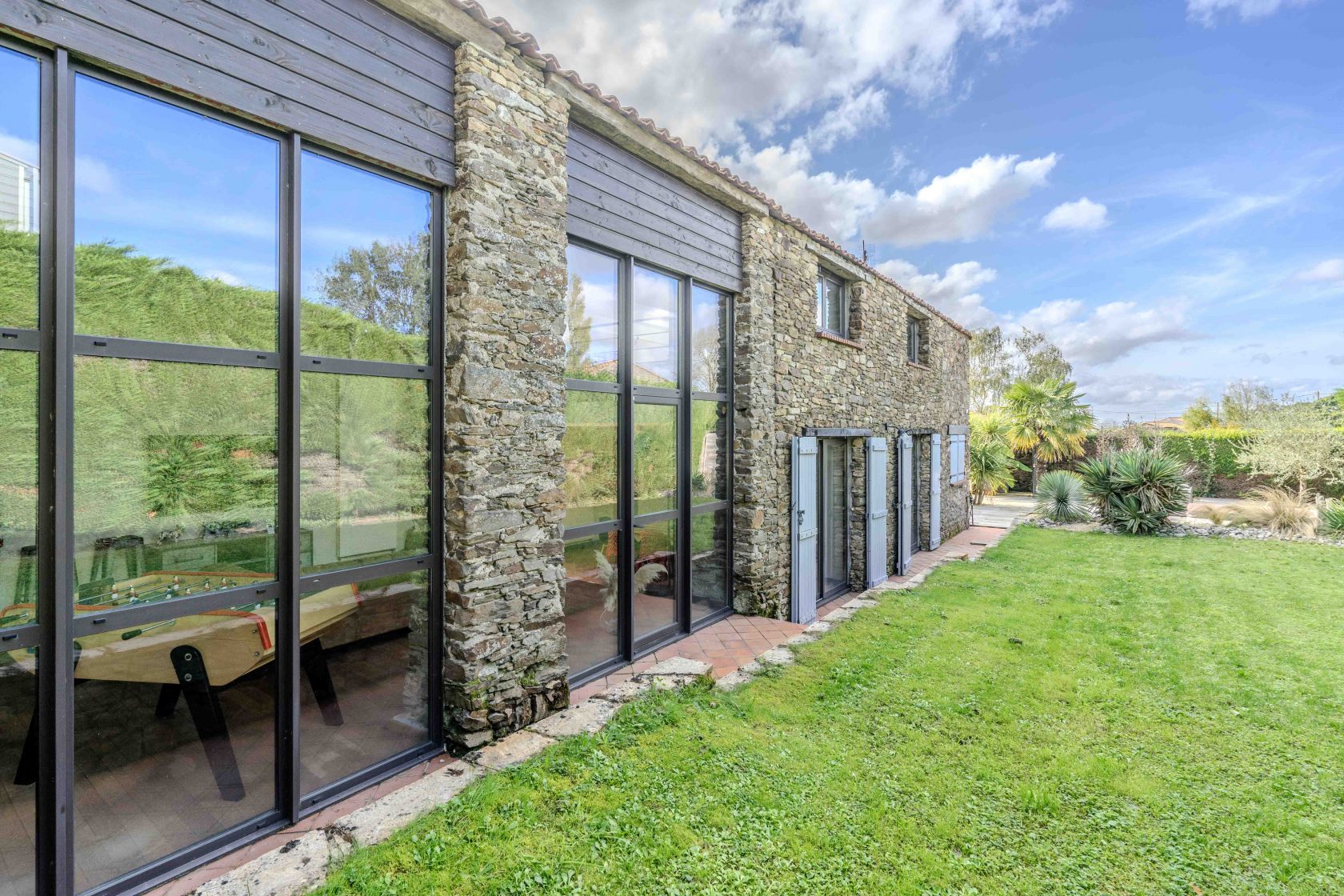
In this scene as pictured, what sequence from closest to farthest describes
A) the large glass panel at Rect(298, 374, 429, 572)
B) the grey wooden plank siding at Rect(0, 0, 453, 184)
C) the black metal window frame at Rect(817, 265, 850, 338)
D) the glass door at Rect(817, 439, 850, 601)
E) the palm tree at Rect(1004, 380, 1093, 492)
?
the grey wooden plank siding at Rect(0, 0, 453, 184) < the large glass panel at Rect(298, 374, 429, 572) < the glass door at Rect(817, 439, 850, 601) < the black metal window frame at Rect(817, 265, 850, 338) < the palm tree at Rect(1004, 380, 1093, 492)

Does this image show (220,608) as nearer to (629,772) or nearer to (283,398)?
(283,398)

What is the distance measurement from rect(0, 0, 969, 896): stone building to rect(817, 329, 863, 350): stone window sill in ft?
9.86

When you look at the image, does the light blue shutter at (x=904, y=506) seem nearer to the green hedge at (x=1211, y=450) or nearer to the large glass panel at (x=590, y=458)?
the large glass panel at (x=590, y=458)

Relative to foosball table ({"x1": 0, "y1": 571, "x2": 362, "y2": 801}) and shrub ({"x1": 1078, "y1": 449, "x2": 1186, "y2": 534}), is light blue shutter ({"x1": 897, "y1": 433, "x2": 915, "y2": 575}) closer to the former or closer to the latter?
shrub ({"x1": 1078, "y1": 449, "x2": 1186, "y2": 534})

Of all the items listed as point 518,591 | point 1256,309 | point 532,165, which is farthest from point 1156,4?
point 1256,309

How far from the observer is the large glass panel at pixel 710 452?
5.88m

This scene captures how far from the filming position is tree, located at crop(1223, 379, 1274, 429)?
2692 centimetres

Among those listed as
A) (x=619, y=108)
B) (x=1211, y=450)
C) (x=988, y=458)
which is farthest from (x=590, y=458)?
(x=1211, y=450)

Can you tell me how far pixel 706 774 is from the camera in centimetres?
326

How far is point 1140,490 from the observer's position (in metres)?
12.4

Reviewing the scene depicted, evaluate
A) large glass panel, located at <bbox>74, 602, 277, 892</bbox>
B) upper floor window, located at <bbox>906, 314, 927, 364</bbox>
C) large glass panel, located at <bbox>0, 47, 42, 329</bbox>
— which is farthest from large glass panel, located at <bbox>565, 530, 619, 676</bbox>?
upper floor window, located at <bbox>906, 314, 927, 364</bbox>

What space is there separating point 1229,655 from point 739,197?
21.8ft

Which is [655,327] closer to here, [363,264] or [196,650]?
[363,264]

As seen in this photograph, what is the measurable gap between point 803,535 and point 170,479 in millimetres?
5629
